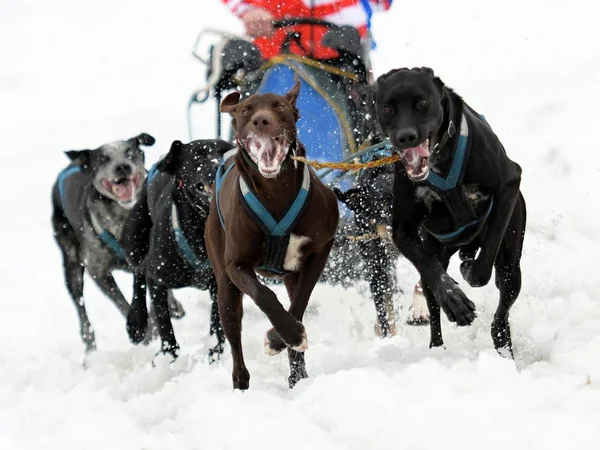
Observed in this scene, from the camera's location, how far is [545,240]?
283 inches

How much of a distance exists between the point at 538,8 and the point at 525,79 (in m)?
2.22

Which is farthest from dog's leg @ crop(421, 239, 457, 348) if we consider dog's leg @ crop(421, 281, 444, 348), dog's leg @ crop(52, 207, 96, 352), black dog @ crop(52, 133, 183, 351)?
dog's leg @ crop(52, 207, 96, 352)

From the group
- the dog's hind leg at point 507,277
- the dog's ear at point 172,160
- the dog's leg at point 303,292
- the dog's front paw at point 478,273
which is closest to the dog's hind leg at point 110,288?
the dog's ear at point 172,160

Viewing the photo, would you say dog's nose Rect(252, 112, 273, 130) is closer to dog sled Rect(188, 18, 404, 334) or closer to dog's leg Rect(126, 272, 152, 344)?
dog sled Rect(188, 18, 404, 334)

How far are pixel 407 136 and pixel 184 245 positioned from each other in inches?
74.1

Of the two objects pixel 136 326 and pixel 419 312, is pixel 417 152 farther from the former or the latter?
pixel 136 326

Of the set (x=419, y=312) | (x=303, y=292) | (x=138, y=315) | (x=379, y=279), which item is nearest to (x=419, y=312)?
(x=419, y=312)

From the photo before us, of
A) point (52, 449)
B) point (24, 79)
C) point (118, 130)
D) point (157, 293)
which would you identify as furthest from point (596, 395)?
point (24, 79)

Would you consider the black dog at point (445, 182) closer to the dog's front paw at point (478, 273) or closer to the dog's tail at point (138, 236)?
the dog's front paw at point (478, 273)

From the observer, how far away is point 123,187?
6.07m

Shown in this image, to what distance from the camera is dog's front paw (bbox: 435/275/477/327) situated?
3781mm

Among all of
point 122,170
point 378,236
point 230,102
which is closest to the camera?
point 230,102

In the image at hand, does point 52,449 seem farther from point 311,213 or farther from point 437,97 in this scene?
point 437,97

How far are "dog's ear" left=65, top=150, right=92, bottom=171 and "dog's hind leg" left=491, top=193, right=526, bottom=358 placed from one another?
2915 millimetres
